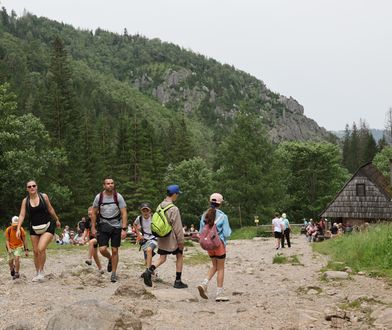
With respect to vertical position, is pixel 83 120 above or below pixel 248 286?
above

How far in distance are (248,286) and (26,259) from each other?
8.33 meters

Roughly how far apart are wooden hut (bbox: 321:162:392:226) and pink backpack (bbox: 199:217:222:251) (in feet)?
129

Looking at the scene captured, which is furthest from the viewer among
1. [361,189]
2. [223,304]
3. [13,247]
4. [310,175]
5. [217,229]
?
[310,175]

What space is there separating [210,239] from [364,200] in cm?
3998

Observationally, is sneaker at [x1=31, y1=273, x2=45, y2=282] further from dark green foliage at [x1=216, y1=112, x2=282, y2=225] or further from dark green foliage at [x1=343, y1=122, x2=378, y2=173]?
dark green foliage at [x1=343, y1=122, x2=378, y2=173]

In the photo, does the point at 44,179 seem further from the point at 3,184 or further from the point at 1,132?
the point at 1,132

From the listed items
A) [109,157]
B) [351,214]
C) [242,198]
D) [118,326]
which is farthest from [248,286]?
[109,157]

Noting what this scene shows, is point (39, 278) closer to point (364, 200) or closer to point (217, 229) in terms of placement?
point (217, 229)

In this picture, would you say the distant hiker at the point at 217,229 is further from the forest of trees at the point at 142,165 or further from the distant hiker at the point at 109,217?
the forest of trees at the point at 142,165

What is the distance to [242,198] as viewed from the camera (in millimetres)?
52125

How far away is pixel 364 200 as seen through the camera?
45.2m

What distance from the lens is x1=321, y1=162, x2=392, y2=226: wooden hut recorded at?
1754 inches

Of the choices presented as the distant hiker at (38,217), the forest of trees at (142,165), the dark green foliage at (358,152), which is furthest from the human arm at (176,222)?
the dark green foliage at (358,152)

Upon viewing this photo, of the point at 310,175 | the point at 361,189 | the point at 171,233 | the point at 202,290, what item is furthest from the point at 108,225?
the point at 310,175
